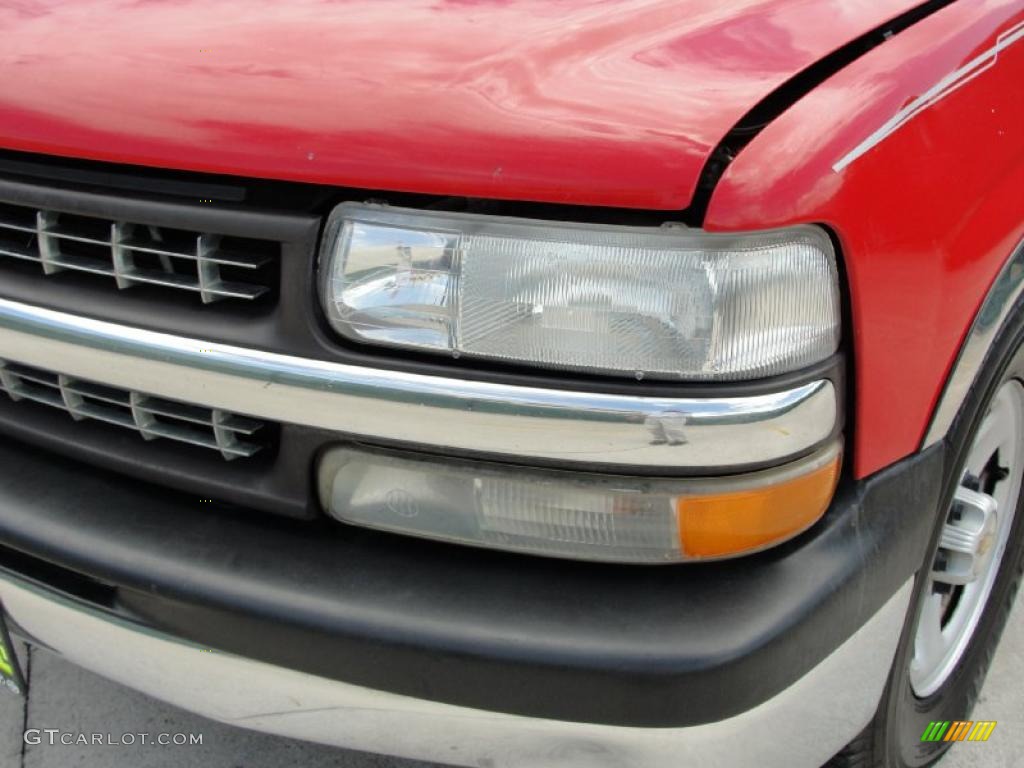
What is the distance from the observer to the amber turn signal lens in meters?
1.23

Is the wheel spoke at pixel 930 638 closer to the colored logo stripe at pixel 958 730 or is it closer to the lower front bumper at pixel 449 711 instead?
the colored logo stripe at pixel 958 730

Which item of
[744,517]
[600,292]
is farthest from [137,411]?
[744,517]

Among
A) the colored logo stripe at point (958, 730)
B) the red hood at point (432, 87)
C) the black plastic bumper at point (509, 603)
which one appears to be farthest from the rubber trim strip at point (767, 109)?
the colored logo stripe at point (958, 730)

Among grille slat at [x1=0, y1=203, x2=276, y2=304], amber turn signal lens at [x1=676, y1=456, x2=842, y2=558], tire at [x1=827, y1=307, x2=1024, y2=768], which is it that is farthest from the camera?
tire at [x1=827, y1=307, x2=1024, y2=768]

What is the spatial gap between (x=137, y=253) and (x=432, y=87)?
52cm

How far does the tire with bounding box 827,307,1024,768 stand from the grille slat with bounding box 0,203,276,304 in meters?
1.08

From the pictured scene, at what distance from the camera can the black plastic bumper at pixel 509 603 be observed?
1.20 metres

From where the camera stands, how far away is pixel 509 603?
1.24 meters

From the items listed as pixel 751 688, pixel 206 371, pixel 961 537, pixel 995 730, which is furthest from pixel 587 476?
pixel 995 730

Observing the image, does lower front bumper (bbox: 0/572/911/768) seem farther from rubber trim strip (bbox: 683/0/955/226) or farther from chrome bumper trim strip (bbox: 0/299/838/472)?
rubber trim strip (bbox: 683/0/955/226)

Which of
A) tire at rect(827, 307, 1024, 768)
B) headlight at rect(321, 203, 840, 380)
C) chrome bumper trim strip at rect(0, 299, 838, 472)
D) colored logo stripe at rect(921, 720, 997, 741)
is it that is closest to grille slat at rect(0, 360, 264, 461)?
chrome bumper trim strip at rect(0, 299, 838, 472)

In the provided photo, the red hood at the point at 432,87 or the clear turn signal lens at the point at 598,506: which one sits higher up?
the red hood at the point at 432,87

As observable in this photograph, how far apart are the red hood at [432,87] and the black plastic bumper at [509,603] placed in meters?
0.48

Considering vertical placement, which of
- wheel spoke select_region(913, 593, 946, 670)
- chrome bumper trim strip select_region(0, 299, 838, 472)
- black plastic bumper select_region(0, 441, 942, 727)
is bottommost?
wheel spoke select_region(913, 593, 946, 670)
